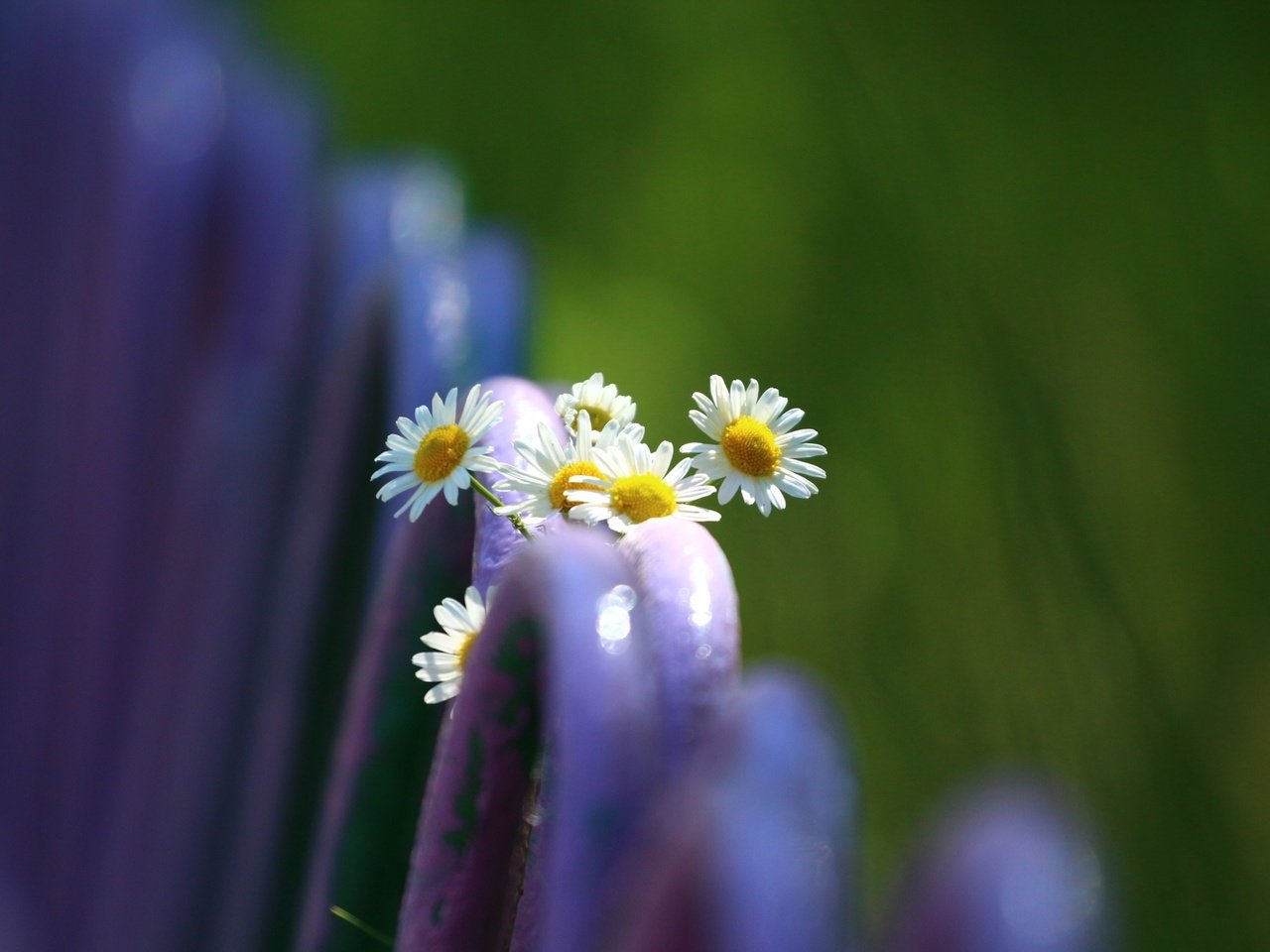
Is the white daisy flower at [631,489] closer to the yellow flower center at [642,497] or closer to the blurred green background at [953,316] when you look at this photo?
the yellow flower center at [642,497]

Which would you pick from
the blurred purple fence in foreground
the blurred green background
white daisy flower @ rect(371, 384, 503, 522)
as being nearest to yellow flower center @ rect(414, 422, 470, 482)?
white daisy flower @ rect(371, 384, 503, 522)

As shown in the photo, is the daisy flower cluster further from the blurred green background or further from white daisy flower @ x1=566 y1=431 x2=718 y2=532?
the blurred green background

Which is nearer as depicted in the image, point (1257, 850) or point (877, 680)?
point (1257, 850)

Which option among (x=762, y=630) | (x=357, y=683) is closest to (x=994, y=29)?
(x=762, y=630)

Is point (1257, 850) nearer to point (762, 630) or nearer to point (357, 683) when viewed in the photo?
point (762, 630)

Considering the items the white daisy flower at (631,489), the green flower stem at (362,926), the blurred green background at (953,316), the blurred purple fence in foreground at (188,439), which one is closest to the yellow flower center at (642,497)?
the white daisy flower at (631,489)

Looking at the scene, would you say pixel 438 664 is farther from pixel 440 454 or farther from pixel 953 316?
pixel 953 316

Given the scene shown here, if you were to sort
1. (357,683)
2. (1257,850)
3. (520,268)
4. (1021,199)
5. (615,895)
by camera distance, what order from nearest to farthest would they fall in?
(615,895)
(357,683)
(520,268)
(1257,850)
(1021,199)

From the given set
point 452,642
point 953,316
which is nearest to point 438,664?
point 452,642
